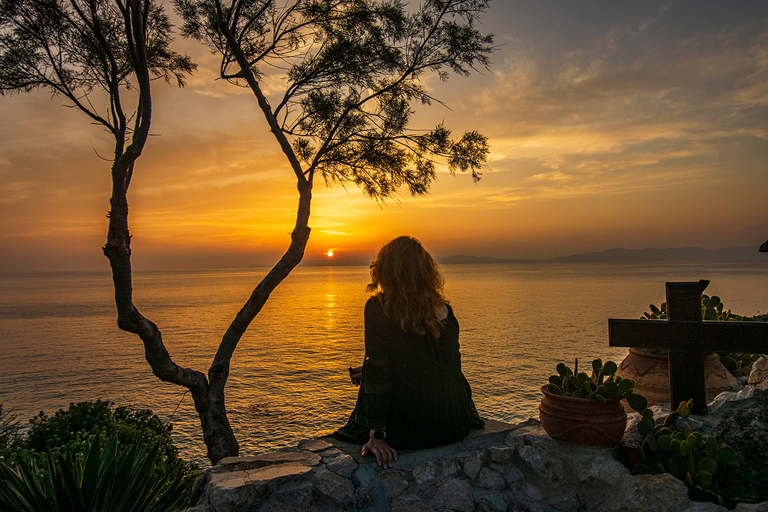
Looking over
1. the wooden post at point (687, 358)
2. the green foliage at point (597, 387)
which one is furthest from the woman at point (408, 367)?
the wooden post at point (687, 358)

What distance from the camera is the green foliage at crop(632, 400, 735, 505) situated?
9.82 ft

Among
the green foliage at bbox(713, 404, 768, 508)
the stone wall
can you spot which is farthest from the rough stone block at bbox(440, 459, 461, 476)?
the green foliage at bbox(713, 404, 768, 508)

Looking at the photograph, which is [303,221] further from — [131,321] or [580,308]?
[580,308]

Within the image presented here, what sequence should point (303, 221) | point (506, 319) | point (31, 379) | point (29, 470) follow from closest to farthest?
point (29, 470), point (303, 221), point (31, 379), point (506, 319)

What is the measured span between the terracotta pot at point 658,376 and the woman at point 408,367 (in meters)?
2.80

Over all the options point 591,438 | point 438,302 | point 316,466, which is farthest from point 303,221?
point 591,438

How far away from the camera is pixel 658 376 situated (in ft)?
16.6

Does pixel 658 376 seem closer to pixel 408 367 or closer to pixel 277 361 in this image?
pixel 408 367

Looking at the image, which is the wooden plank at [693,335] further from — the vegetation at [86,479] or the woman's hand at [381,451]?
the vegetation at [86,479]

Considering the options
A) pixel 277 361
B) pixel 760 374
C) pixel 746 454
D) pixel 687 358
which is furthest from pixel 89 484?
pixel 277 361

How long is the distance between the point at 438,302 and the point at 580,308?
28.4 m

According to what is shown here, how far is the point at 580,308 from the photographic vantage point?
2905cm

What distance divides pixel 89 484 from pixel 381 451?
2.02 m

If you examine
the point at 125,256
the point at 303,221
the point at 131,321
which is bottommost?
the point at 131,321
